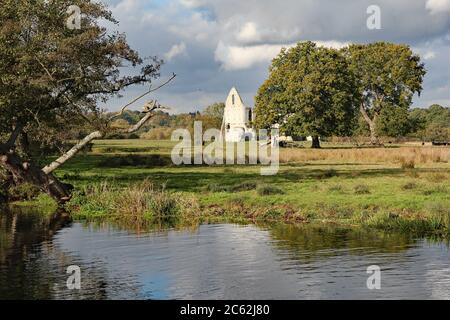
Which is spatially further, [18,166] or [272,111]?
[272,111]

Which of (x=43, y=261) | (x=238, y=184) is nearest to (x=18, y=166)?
(x=238, y=184)

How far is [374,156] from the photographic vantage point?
6612 cm

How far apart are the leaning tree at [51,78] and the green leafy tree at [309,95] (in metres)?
52.3

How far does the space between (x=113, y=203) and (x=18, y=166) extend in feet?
23.2

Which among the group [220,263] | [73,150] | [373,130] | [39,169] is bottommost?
[220,263]

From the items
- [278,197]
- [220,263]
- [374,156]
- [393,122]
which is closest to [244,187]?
[278,197]

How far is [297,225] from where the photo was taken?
30078 millimetres

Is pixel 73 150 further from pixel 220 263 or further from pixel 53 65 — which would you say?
pixel 220 263

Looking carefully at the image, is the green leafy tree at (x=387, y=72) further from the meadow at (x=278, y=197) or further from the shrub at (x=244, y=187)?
the shrub at (x=244, y=187)

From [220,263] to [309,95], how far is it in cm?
7036

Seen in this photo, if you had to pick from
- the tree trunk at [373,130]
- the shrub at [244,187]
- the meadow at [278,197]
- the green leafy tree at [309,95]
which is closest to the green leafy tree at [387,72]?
the tree trunk at [373,130]

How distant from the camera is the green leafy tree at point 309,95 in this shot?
299 ft
